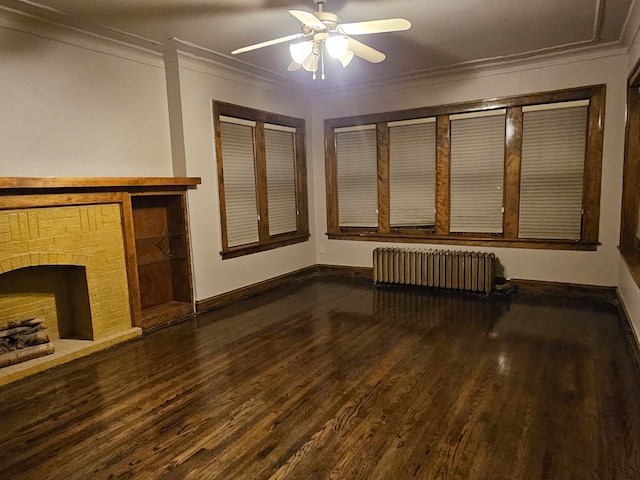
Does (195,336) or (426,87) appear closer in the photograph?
(195,336)

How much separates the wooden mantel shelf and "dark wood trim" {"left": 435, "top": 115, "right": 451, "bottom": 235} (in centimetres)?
317

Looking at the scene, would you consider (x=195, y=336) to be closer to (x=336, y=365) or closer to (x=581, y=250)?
(x=336, y=365)

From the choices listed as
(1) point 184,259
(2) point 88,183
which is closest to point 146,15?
(2) point 88,183

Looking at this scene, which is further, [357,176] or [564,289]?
[357,176]

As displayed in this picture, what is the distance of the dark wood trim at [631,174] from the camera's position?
4.53 m

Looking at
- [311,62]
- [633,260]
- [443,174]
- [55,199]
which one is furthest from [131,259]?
[633,260]

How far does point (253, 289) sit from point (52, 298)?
7.72 ft

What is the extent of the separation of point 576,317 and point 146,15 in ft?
16.2

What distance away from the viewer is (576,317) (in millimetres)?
4426

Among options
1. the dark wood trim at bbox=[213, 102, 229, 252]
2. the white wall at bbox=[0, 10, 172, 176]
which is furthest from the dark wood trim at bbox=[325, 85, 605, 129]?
the white wall at bbox=[0, 10, 172, 176]

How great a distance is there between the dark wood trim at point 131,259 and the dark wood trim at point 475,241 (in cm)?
328

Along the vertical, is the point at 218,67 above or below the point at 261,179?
above

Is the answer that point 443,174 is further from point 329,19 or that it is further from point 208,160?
point 329,19

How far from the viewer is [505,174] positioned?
5461 millimetres
